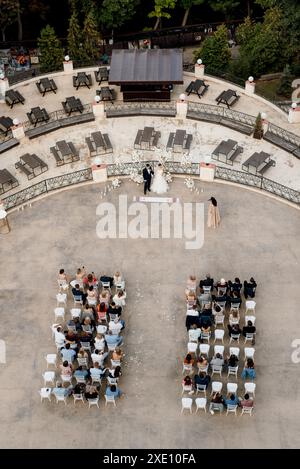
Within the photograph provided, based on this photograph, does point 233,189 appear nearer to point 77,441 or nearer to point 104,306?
point 104,306

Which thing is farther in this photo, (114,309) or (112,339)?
(114,309)

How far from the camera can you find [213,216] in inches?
1260

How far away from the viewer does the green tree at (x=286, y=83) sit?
4900cm

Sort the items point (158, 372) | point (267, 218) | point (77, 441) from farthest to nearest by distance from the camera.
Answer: point (267, 218) < point (158, 372) < point (77, 441)

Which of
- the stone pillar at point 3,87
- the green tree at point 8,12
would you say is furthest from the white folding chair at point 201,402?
the green tree at point 8,12

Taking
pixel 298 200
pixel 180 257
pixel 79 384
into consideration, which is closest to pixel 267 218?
pixel 298 200

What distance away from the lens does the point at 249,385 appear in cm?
2498

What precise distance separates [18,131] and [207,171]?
12487 millimetres

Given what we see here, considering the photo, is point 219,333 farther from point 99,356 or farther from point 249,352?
point 99,356

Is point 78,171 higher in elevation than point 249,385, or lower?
higher

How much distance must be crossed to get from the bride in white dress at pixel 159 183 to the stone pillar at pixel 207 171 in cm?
206

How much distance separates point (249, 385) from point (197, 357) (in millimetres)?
2675

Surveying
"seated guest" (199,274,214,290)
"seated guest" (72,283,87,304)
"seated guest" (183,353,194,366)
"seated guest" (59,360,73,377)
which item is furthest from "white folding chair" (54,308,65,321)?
"seated guest" (199,274,214,290)

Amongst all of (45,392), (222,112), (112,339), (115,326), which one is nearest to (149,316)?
(115,326)
